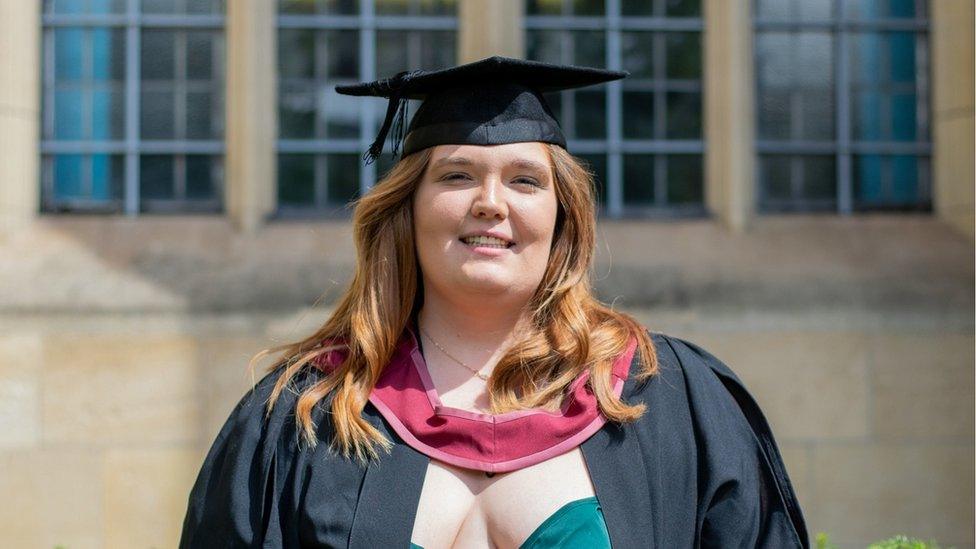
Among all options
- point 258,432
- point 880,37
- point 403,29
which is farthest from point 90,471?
point 880,37

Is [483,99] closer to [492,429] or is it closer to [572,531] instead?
[492,429]

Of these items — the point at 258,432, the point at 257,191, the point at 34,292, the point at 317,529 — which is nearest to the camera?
the point at 317,529

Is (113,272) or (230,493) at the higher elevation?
(113,272)

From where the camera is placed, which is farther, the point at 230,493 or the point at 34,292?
the point at 34,292

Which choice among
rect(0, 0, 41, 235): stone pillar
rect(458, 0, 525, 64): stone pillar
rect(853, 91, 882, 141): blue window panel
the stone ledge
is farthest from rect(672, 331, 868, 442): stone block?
rect(0, 0, 41, 235): stone pillar

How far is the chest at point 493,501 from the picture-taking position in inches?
82.0

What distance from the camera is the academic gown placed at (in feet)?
6.89

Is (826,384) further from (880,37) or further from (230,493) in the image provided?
(230,493)

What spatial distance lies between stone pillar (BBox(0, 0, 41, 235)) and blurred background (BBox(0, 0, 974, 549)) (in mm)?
12

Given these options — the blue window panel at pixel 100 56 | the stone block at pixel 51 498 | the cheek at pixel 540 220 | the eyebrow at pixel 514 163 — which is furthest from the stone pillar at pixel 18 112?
the cheek at pixel 540 220

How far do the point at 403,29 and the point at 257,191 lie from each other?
0.97 metres

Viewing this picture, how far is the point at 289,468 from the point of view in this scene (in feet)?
7.13

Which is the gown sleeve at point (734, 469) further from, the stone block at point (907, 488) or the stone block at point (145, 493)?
the stone block at point (145, 493)

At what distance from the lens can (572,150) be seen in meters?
5.41
